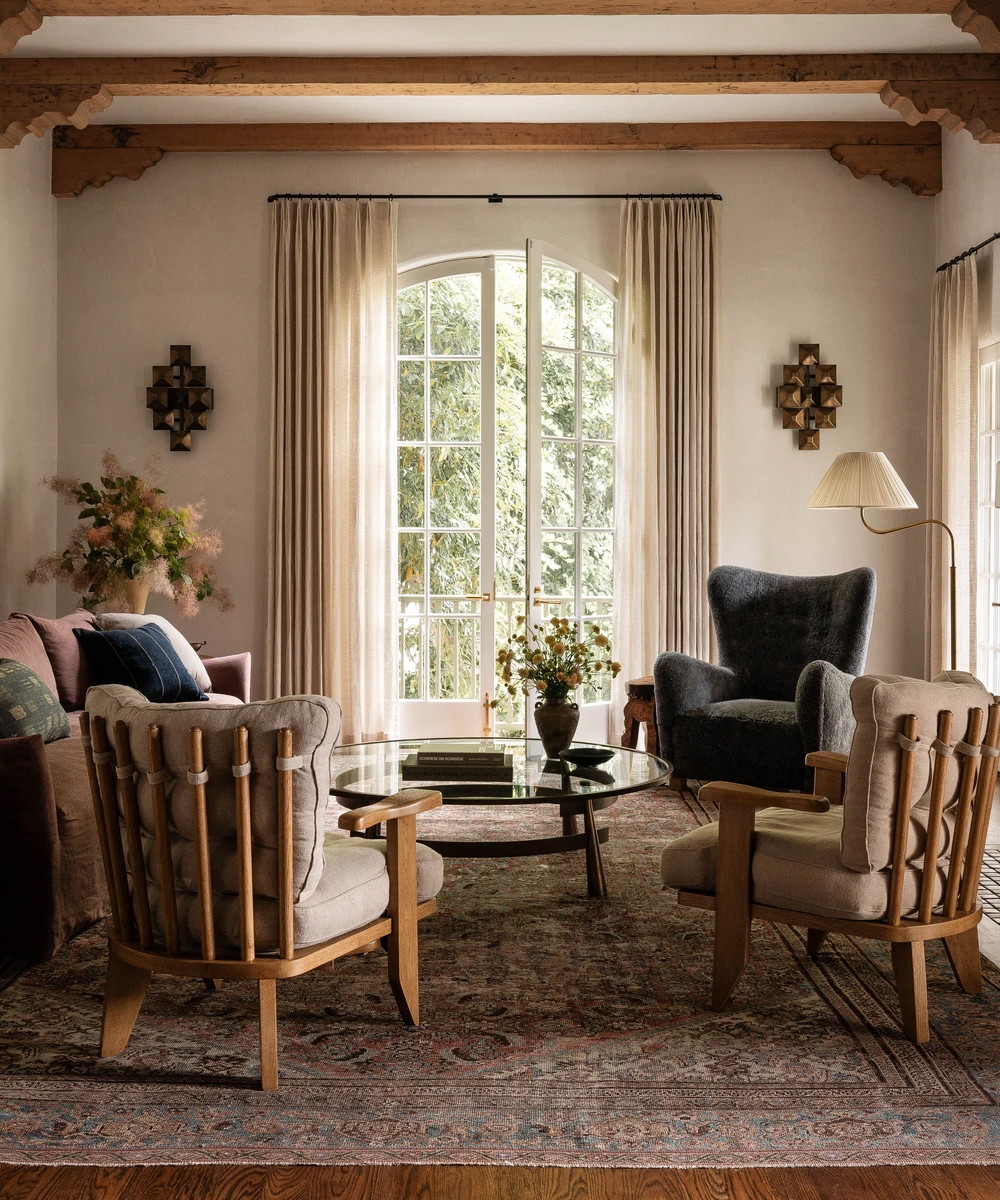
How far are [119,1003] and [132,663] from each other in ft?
7.60

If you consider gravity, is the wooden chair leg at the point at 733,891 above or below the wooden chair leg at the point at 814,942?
above

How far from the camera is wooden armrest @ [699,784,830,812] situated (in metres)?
2.55

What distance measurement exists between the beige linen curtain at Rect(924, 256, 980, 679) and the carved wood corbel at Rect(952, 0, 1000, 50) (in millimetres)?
1347

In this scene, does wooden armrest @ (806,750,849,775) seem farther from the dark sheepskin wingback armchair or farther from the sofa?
the sofa

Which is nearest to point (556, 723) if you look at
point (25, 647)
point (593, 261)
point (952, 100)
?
point (25, 647)

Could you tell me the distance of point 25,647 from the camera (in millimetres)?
4254

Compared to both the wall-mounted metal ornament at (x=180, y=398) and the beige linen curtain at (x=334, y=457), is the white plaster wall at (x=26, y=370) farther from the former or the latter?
the beige linen curtain at (x=334, y=457)

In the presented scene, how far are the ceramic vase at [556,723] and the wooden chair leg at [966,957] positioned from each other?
1.42 m

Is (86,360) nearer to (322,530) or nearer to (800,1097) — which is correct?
(322,530)

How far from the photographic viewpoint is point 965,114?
207 inches

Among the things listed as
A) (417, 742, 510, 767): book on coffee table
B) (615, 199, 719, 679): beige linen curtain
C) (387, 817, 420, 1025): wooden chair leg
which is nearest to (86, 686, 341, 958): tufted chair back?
(387, 817, 420, 1025): wooden chair leg

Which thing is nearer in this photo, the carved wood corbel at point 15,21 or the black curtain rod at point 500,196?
the carved wood corbel at point 15,21

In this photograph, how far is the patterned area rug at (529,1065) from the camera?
2068mm

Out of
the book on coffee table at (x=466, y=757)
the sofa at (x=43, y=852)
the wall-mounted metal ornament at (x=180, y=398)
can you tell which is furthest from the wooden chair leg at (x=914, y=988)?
the wall-mounted metal ornament at (x=180, y=398)
